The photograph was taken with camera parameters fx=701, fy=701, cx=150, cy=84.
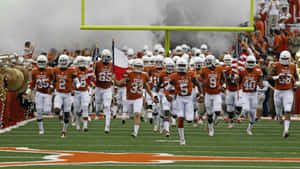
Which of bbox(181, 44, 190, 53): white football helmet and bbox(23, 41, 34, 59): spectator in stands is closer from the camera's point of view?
bbox(23, 41, 34, 59): spectator in stands

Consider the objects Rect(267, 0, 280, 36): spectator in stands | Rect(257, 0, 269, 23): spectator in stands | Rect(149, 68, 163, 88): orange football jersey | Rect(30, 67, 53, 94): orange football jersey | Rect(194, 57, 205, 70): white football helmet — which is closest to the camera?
Rect(30, 67, 53, 94): orange football jersey

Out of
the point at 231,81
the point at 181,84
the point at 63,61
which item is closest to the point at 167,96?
the point at 181,84

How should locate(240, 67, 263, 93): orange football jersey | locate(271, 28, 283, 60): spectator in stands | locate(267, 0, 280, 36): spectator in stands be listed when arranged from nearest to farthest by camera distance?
locate(240, 67, 263, 93): orange football jersey
locate(271, 28, 283, 60): spectator in stands
locate(267, 0, 280, 36): spectator in stands

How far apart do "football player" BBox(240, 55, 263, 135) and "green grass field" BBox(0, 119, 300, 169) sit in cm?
53

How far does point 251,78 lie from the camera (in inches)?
565

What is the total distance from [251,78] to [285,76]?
3.22ft

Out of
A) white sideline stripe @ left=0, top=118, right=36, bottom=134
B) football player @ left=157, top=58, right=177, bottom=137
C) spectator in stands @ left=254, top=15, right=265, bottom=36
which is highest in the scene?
spectator in stands @ left=254, top=15, right=265, bottom=36

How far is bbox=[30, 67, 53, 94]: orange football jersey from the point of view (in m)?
14.1

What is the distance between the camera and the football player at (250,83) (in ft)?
47.0

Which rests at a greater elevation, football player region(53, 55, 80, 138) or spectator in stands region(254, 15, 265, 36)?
spectator in stands region(254, 15, 265, 36)

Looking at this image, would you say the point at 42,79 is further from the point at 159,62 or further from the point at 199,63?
the point at 199,63

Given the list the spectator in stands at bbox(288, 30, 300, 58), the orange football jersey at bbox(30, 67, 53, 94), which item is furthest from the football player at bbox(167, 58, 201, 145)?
the spectator in stands at bbox(288, 30, 300, 58)

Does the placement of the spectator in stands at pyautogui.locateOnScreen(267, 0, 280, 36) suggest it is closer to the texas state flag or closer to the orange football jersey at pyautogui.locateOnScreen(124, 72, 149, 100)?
the texas state flag

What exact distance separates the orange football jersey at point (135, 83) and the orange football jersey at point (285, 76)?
258 cm
